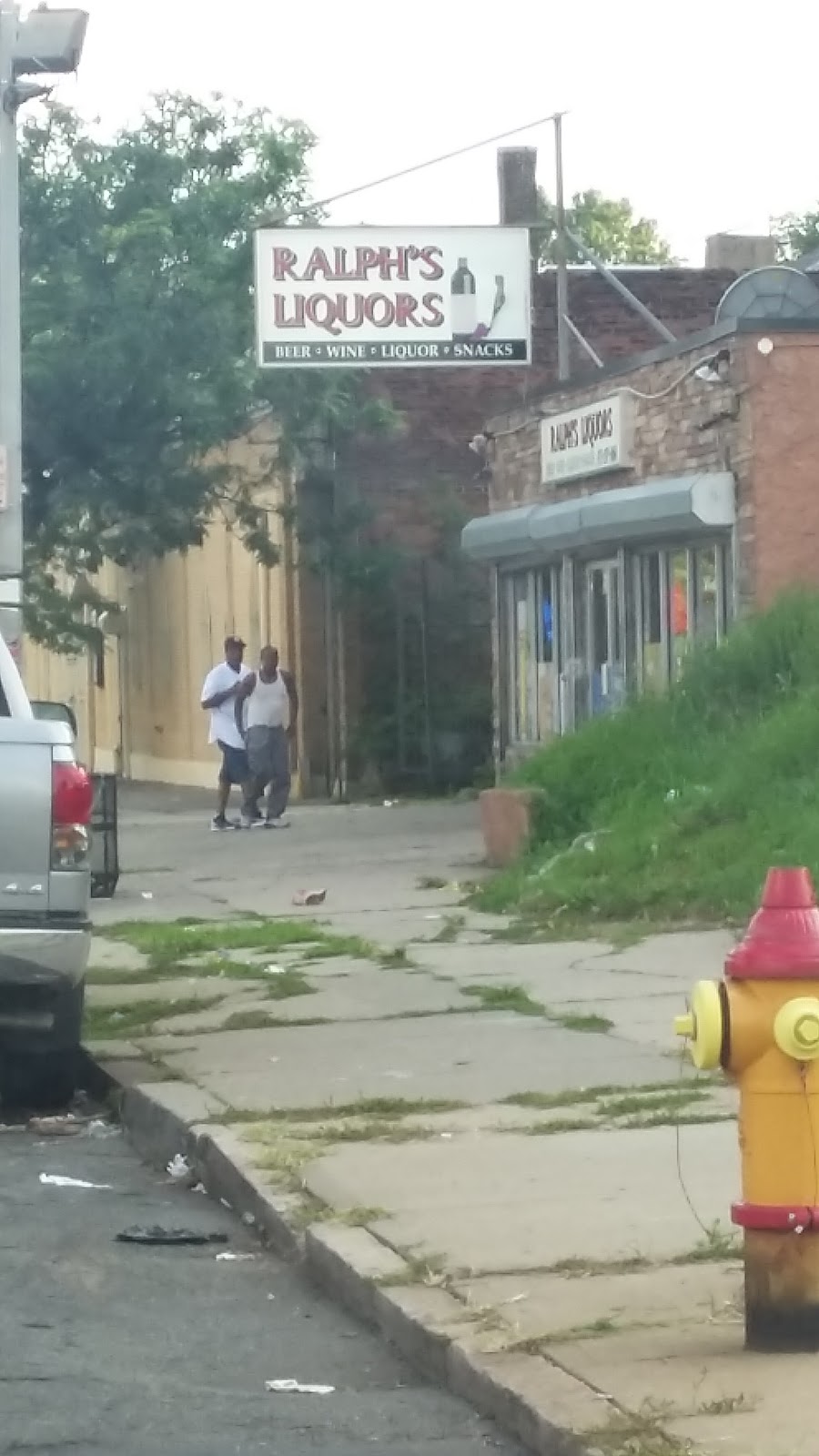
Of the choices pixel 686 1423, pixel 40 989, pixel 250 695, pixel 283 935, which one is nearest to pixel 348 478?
pixel 250 695

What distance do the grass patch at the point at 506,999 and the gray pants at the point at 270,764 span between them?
36.8 feet

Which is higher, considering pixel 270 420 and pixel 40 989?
pixel 270 420

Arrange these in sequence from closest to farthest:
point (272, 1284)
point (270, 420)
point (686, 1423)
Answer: point (686, 1423) < point (272, 1284) < point (270, 420)

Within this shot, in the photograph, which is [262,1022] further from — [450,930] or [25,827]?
[450,930]

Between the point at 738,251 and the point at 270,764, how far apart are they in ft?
47.8

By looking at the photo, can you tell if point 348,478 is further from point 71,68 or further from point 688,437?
point 71,68

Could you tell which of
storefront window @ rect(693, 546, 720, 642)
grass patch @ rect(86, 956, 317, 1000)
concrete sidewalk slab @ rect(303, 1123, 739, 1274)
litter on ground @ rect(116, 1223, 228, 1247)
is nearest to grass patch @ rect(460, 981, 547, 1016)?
grass patch @ rect(86, 956, 317, 1000)

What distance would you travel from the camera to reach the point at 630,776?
15.4 m

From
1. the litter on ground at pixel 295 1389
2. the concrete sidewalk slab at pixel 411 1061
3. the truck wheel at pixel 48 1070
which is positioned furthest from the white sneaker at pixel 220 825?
the litter on ground at pixel 295 1389

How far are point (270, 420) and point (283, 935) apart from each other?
13.7 metres

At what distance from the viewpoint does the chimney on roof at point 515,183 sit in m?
31.9

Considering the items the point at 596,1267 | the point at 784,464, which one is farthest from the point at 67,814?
the point at 784,464

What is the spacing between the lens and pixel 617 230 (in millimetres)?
76438

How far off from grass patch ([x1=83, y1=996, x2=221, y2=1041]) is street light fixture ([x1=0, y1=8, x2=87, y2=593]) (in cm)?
359
